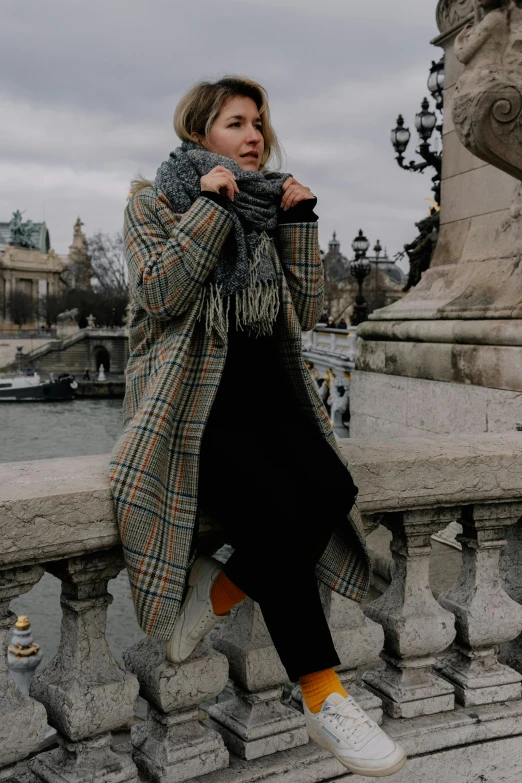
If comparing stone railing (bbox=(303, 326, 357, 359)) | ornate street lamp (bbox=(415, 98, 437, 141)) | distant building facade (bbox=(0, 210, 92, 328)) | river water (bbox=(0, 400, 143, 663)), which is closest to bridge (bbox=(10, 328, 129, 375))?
river water (bbox=(0, 400, 143, 663))

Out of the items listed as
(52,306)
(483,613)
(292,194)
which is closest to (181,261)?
(292,194)

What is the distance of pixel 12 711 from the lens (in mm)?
1804

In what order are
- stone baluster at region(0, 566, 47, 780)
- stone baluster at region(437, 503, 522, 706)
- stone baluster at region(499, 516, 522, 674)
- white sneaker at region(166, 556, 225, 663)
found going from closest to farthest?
stone baluster at region(0, 566, 47, 780), white sneaker at region(166, 556, 225, 663), stone baluster at region(437, 503, 522, 706), stone baluster at region(499, 516, 522, 674)

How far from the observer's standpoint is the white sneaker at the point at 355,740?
1.94 m

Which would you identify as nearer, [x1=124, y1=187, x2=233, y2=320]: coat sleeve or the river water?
[x1=124, y1=187, x2=233, y2=320]: coat sleeve

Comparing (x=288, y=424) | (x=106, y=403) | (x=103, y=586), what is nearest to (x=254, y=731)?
(x=103, y=586)

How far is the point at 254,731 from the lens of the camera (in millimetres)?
2166

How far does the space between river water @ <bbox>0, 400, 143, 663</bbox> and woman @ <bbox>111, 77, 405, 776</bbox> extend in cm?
799

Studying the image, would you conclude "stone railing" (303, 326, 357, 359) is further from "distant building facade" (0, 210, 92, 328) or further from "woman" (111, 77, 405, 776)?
"distant building facade" (0, 210, 92, 328)

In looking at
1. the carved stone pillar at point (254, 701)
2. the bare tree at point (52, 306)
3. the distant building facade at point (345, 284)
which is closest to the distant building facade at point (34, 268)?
the bare tree at point (52, 306)

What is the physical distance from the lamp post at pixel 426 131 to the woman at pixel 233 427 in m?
12.0

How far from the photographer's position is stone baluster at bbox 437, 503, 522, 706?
2.54m

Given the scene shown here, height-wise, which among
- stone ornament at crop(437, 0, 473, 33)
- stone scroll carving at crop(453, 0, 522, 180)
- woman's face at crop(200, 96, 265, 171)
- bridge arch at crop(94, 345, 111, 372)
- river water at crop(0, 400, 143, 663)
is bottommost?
river water at crop(0, 400, 143, 663)

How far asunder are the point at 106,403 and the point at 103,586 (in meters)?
49.6
